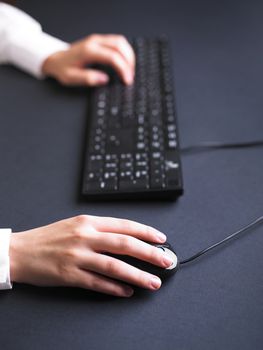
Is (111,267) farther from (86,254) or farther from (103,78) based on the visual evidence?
(103,78)

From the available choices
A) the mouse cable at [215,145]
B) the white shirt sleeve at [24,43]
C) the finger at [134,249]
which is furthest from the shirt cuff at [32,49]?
the finger at [134,249]

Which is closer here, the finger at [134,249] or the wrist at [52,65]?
the finger at [134,249]

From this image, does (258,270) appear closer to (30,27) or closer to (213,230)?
(213,230)

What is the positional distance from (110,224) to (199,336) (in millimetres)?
172

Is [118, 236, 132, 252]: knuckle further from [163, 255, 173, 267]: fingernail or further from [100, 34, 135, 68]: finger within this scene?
[100, 34, 135, 68]: finger

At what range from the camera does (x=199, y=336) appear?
1.68ft

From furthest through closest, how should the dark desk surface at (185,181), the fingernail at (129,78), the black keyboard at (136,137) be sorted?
the fingernail at (129,78), the black keyboard at (136,137), the dark desk surface at (185,181)

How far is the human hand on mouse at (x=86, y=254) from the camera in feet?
1.80

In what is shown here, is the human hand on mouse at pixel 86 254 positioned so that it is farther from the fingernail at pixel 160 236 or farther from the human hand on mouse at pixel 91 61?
the human hand on mouse at pixel 91 61

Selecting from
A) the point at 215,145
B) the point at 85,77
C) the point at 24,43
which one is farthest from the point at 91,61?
the point at 215,145

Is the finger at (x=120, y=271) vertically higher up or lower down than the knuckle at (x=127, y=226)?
lower down

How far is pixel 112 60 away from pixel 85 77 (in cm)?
6

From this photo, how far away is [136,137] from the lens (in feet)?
2.39

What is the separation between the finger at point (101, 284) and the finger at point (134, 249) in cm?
3
